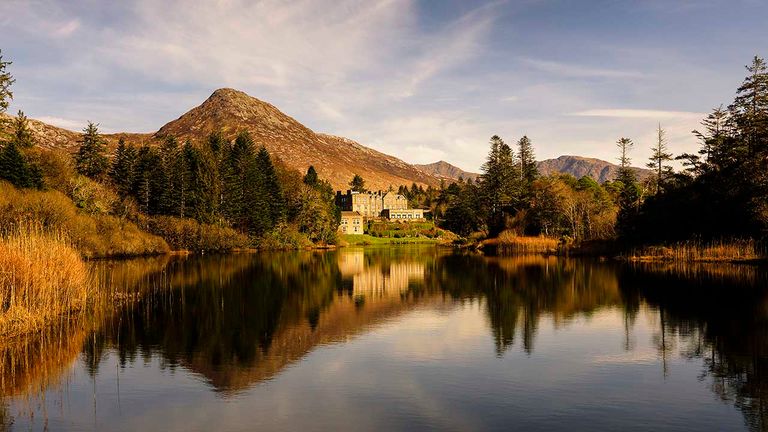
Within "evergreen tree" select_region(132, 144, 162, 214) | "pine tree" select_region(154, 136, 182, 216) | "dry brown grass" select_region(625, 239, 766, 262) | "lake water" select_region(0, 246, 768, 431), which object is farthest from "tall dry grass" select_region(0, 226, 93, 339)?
"evergreen tree" select_region(132, 144, 162, 214)

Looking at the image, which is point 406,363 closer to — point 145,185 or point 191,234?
point 191,234

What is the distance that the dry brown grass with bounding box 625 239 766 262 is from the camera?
149 ft

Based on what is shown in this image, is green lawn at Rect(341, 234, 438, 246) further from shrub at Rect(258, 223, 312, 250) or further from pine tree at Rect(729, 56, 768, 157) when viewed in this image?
pine tree at Rect(729, 56, 768, 157)

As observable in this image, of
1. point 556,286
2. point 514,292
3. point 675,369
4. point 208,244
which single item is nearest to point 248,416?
point 675,369

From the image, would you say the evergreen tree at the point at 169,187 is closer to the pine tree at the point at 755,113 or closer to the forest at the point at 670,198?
the forest at the point at 670,198

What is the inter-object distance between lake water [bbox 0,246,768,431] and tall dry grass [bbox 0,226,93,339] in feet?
3.70

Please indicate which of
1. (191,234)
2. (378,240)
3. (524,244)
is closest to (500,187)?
(524,244)

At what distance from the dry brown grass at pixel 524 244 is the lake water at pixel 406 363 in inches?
1467

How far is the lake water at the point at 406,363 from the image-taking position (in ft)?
41.4

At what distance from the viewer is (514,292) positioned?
111 ft

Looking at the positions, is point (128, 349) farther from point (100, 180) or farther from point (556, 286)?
point (100, 180)

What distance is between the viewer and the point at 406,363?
57.8 ft

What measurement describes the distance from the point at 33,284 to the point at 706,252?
48799 mm

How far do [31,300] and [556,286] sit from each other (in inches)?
1127
